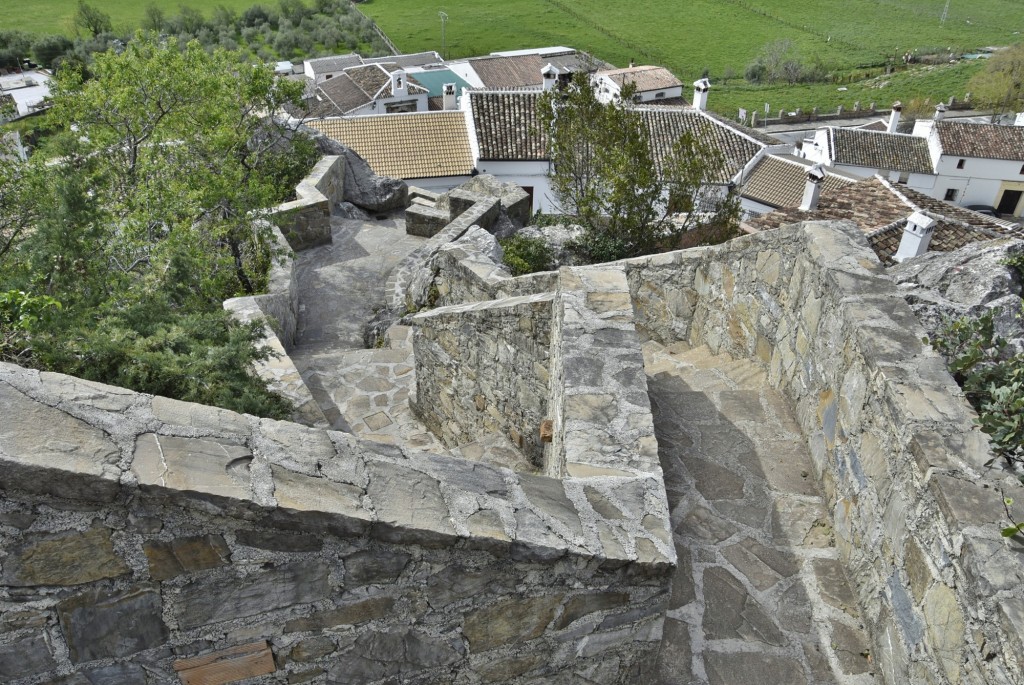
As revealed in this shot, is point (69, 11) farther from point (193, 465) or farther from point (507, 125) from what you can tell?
point (193, 465)

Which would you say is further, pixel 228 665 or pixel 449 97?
pixel 449 97

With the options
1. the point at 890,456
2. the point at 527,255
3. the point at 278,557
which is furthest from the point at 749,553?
the point at 527,255

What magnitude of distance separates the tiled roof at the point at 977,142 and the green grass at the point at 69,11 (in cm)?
5517

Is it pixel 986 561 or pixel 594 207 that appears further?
pixel 594 207

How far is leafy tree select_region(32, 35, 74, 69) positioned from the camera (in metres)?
49.3

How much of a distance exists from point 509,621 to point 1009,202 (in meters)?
45.2

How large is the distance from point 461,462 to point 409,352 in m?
6.29

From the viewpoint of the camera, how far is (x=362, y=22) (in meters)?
68.8

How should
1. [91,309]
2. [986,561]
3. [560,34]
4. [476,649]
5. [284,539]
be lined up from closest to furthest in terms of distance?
[284,539] → [986,561] → [476,649] → [91,309] → [560,34]

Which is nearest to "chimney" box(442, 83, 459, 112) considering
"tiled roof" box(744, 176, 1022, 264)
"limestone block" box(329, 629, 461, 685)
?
"tiled roof" box(744, 176, 1022, 264)

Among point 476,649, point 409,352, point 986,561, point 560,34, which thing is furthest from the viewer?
point 560,34

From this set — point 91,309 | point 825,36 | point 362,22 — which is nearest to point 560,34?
point 362,22

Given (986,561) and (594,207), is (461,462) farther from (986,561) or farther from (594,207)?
(594,207)

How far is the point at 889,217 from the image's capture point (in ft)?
55.4
